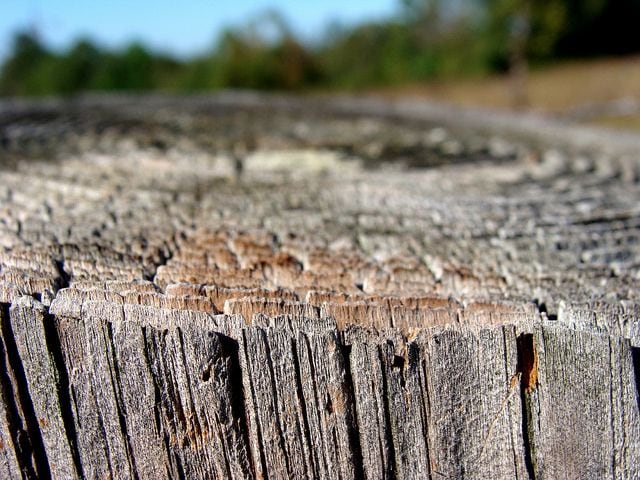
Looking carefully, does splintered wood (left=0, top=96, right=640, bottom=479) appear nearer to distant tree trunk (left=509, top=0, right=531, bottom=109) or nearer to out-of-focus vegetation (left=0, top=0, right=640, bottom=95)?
distant tree trunk (left=509, top=0, right=531, bottom=109)

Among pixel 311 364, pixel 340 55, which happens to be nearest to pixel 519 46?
pixel 340 55

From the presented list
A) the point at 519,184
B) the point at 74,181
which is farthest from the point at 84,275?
the point at 519,184

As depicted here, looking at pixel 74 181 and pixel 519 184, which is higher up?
pixel 74 181

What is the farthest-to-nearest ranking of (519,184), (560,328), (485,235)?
1. (519,184)
2. (485,235)
3. (560,328)

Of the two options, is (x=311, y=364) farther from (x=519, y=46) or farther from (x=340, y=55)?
(x=340, y=55)

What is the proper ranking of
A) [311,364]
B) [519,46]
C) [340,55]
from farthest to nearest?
[340,55]
[519,46]
[311,364]

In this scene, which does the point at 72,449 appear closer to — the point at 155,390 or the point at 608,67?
the point at 155,390

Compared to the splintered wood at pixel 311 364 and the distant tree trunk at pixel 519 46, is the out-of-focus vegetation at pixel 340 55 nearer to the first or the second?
the distant tree trunk at pixel 519 46

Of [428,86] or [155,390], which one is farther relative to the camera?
[428,86]
